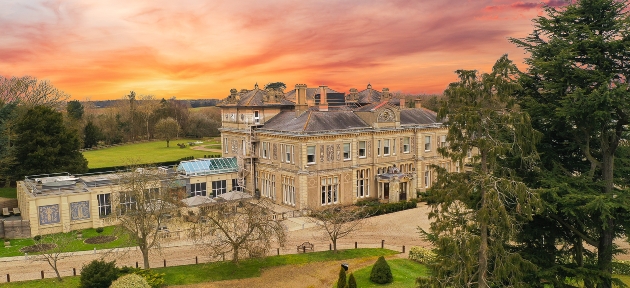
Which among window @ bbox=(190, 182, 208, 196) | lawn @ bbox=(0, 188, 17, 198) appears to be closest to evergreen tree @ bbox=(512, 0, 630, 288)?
window @ bbox=(190, 182, 208, 196)

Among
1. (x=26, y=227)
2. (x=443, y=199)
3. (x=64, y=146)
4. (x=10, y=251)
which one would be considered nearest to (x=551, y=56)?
(x=443, y=199)

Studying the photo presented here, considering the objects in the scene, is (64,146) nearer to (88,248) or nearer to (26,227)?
(26,227)

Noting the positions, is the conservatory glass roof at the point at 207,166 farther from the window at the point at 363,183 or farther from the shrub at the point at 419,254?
the shrub at the point at 419,254

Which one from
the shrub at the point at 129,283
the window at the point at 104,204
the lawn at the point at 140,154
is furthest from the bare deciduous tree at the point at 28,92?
the shrub at the point at 129,283

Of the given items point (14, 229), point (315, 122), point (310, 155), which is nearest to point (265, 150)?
point (310, 155)

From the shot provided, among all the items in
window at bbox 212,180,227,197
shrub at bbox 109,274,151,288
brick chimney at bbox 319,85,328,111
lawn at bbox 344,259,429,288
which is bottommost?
lawn at bbox 344,259,429,288

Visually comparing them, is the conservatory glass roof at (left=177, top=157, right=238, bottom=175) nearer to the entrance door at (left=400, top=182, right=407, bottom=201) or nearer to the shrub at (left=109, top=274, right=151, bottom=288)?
the entrance door at (left=400, top=182, right=407, bottom=201)
